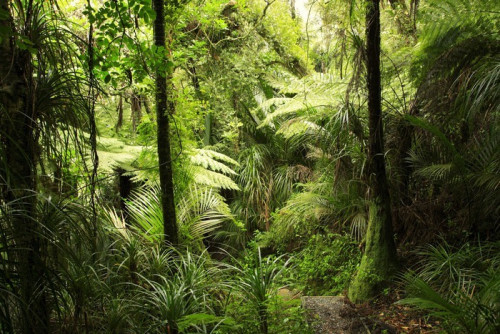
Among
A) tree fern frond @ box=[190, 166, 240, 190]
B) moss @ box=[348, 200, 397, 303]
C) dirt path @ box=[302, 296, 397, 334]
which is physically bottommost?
dirt path @ box=[302, 296, 397, 334]

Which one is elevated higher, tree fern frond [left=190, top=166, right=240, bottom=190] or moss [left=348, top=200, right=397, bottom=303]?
tree fern frond [left=190, top=166, right=240, bottom=190]

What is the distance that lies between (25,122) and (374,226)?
297cm

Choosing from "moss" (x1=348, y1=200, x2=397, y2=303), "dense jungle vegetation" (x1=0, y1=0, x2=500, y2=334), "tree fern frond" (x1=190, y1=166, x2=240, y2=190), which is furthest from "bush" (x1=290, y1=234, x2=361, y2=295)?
"tree fern frond" (x1=190, y1=166, x2=240, y2=190)

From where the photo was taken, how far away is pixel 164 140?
327 cm

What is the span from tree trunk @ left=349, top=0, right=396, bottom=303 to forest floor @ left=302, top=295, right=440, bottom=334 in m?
0.16

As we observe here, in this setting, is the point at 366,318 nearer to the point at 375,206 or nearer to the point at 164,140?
the point at 375,206

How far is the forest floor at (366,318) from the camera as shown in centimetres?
284

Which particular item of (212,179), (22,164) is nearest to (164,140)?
(22,164)

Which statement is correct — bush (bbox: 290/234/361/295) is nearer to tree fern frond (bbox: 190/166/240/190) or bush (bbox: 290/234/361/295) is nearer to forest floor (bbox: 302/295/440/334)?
forest floor (bbox: 302/295/440/334)

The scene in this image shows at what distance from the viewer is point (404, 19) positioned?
7363 millimetres

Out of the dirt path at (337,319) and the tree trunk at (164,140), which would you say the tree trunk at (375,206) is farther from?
the tree trunk at (164,140)

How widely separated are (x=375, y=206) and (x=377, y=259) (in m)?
0.50

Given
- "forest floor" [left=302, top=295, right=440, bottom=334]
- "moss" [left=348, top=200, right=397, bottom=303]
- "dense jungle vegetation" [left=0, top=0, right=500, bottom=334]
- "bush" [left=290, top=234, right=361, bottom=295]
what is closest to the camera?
"dense jungle vegetation" [left=0, top=0, right=500, bottom=334]

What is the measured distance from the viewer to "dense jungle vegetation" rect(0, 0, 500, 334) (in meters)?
1.81
